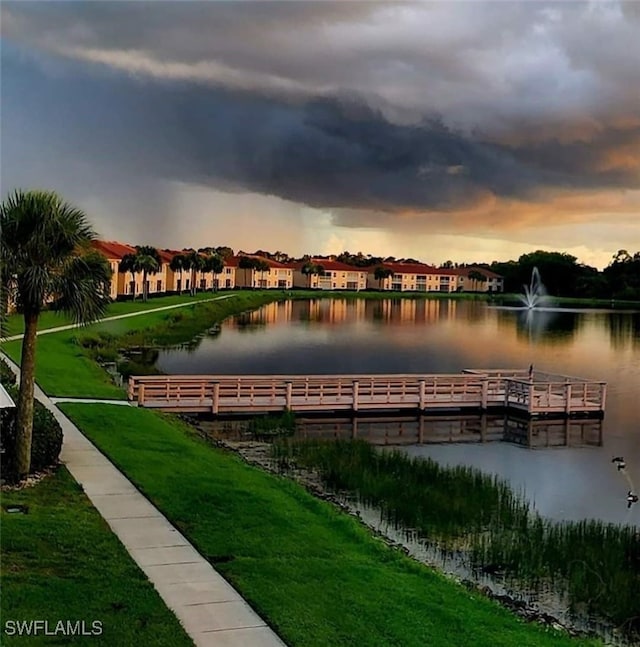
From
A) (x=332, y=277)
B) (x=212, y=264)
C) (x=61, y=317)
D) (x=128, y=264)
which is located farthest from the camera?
(x=332, y=277)

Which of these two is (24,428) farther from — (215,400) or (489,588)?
(215,400)

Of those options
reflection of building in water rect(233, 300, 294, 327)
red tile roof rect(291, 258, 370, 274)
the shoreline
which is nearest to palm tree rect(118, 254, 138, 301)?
reflection of building in water rect(233, 300, 294, 327)

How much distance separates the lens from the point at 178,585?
1005 cm

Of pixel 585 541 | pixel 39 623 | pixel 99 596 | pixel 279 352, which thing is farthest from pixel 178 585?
pixel 279 352

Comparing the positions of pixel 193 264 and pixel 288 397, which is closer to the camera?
pixel 288 397

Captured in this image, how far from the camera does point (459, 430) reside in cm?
2897

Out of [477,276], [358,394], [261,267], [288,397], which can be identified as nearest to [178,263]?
[261,267]

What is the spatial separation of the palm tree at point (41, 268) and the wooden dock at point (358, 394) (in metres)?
12.6

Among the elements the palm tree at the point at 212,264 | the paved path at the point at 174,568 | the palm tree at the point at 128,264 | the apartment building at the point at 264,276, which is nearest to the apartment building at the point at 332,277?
the apartment building at the point at 264,276

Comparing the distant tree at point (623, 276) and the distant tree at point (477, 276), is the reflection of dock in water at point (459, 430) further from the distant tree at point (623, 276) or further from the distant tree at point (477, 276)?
the distant tree at point (477, 276)

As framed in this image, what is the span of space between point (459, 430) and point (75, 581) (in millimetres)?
20773

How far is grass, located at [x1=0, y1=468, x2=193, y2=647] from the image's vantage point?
28.1 feet

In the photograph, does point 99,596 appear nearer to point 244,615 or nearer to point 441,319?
point 244,615

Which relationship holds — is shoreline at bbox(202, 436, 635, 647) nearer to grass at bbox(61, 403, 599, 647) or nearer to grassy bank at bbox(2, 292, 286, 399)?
grass at bbox(61, 403, 599, 647)
